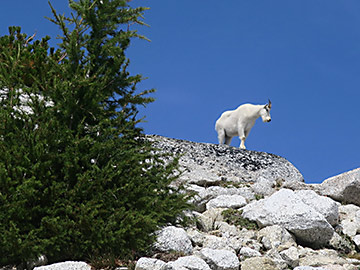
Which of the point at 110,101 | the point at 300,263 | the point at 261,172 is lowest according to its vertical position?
the point at 300,263

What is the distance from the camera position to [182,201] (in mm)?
7840

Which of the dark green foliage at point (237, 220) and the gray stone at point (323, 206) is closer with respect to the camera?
the dark green foliage at point (237, 220)

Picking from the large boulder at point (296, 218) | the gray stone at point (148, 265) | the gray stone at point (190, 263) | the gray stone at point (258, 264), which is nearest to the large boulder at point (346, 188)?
the large boulder at point (296, 218)

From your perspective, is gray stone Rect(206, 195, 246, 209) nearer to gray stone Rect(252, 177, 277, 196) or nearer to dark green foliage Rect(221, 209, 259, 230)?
dark green foliage Rect(221, 209, 259, 230)

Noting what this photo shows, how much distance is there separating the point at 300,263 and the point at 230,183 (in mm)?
5439

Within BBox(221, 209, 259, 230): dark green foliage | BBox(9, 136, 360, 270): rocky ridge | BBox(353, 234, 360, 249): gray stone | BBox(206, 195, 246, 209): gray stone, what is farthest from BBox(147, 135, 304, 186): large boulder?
BBox(353, 234, 360, 249): gray stone

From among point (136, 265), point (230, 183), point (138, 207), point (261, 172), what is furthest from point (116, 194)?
point (261, 172)

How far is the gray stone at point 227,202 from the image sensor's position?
10078 millimetres

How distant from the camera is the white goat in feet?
64.9

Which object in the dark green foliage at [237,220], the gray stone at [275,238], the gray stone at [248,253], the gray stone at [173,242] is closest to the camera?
the gray stone at [173,242]

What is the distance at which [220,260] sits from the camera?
6.70 metres

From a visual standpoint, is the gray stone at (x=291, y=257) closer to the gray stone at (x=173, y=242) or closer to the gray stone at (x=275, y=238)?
the gray stone at (x=275, y=238)

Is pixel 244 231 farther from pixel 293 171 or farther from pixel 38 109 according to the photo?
pixel 293 171

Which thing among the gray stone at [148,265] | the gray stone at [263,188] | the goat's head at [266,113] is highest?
the goat's head at [266,113]
